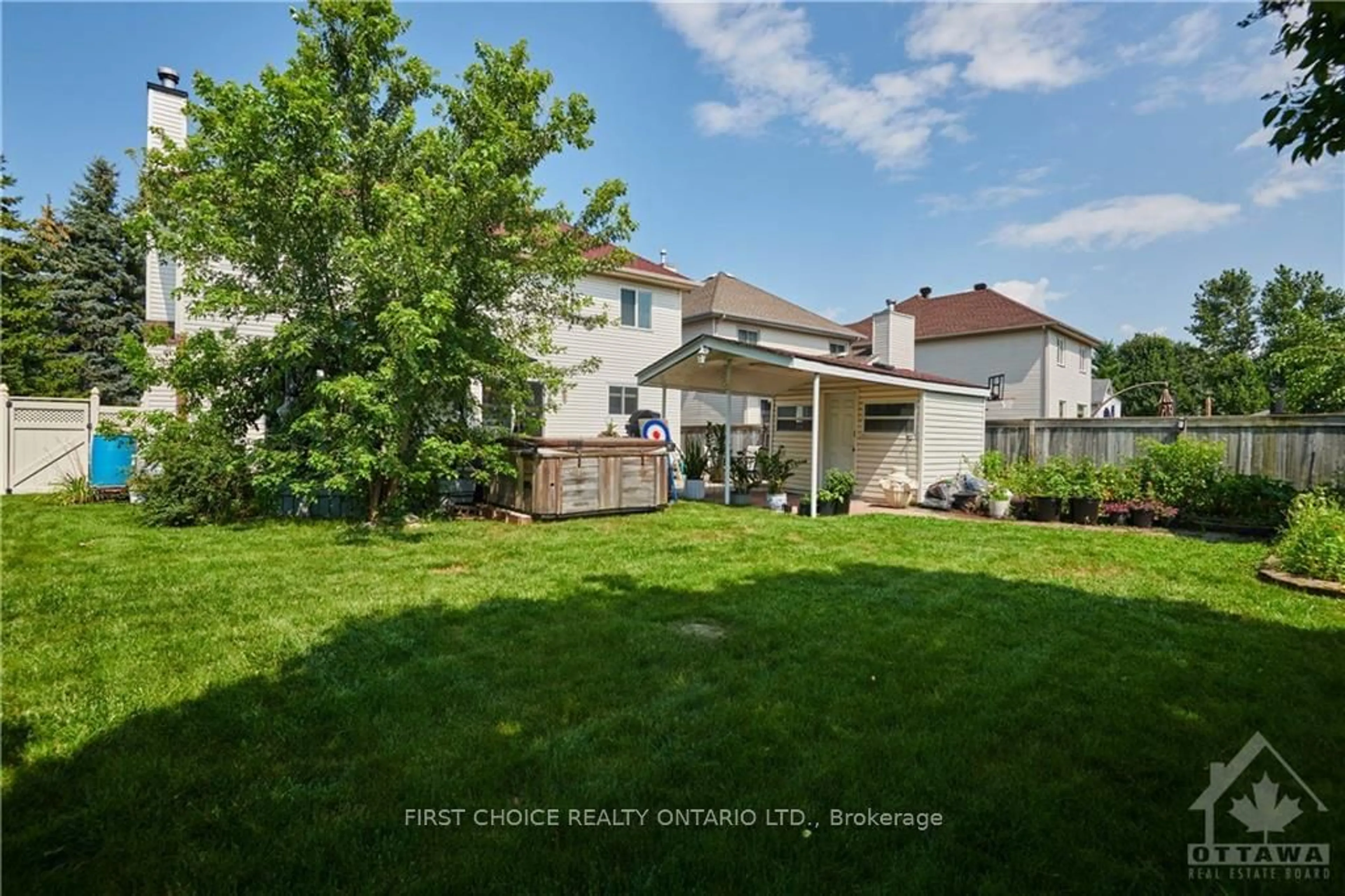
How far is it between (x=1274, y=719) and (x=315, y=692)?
459 cm

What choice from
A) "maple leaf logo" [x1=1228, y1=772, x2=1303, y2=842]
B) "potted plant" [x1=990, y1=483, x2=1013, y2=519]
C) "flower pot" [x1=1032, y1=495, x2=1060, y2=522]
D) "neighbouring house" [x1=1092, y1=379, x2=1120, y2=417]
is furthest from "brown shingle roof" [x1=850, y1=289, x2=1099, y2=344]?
"maple leaf logo" [x1=1228, y1=772, x2=1303, y2=842]

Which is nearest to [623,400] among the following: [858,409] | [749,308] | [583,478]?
[858,409]

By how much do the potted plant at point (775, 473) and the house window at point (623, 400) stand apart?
5.27 m

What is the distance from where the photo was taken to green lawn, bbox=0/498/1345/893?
1.90m

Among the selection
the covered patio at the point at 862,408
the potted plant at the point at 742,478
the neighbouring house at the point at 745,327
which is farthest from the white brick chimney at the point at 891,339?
the potted plant at the point at 742,478

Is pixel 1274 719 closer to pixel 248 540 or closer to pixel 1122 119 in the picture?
pixel 1122 119

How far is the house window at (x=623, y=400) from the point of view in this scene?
57.3ft

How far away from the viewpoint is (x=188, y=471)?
8.01 metres

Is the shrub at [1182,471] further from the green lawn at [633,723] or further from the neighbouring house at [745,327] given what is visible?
the neighbouring house at [745,327]

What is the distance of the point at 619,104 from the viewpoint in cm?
1023

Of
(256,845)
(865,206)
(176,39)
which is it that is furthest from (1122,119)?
(176,39)

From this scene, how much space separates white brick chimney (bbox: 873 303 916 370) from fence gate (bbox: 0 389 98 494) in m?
17.6

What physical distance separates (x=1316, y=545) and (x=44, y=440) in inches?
716

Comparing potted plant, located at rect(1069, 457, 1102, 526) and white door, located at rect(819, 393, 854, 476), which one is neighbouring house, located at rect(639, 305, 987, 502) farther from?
potted plant, located at rect(1069, 457, 1102, 526)
